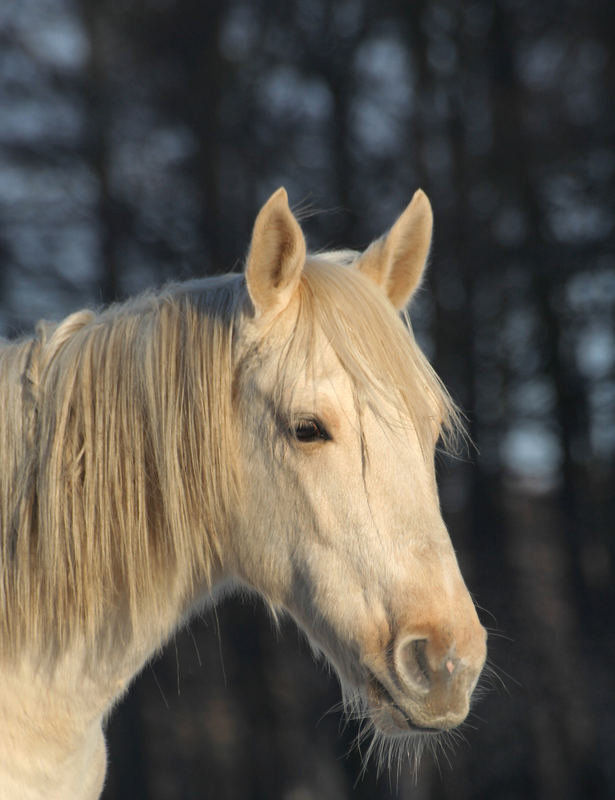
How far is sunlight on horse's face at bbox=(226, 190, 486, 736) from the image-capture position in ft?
4.88

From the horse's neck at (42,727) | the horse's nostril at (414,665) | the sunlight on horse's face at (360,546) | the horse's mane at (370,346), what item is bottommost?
the horse's neck at (42,727)

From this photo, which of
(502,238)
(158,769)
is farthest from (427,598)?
(158,769)

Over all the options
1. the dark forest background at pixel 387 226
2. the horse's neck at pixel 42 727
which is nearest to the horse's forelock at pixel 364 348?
the horse's neck at pixel 42 727

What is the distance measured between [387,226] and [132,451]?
17.5 ft

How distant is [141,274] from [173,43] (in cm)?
239

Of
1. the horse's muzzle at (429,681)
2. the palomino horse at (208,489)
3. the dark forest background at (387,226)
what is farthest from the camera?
the dark forest background at (387,226)

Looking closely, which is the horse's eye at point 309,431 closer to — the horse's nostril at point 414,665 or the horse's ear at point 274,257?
the horse's ear at point 274,257

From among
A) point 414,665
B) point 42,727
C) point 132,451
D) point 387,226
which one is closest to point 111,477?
point 132,451

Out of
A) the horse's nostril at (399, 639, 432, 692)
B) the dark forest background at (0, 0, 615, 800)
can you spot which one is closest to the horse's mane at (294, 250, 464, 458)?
the horse's nostril at (399, 639, 432, 692)

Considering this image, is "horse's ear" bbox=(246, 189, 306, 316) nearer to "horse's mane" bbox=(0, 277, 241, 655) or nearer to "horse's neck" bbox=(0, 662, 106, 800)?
"horse's mane" bbox=(0, 277, 241, 655)

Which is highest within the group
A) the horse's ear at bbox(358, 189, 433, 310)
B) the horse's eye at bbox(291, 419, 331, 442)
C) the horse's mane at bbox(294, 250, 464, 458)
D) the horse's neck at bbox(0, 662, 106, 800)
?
the horse's ear at bbox(358, 189, 433, 310)

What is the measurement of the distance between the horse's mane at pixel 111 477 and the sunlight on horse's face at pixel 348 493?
83 millimetres

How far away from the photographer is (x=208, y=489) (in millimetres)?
1682

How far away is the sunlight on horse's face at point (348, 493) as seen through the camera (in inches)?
58.6
